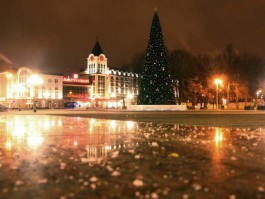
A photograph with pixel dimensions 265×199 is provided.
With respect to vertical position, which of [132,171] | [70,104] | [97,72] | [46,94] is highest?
[97,72]

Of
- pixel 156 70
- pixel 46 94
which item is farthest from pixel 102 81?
pixel 156 70

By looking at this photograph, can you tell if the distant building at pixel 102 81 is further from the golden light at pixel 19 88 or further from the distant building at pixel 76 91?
the golden light at pixel 19 88

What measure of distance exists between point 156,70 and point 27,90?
61.3m

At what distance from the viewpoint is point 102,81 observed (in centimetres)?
13000

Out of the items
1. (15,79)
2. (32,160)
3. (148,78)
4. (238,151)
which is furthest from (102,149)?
(15,79)

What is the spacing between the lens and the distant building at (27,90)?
103125mm

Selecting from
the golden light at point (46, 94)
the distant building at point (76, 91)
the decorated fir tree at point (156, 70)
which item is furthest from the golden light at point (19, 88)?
the decorated fir tree at point (156, 70)

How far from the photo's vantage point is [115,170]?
7.39 meters

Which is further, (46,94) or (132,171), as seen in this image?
(46,94)

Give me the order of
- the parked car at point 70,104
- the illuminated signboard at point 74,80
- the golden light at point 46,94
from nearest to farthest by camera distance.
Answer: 1. the parked car at point 70,104
2. the golden light at point 46,94
3. the illuminated signboard at point 74,80

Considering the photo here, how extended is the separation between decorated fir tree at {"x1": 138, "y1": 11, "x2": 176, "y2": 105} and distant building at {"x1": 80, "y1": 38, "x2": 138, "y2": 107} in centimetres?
6556

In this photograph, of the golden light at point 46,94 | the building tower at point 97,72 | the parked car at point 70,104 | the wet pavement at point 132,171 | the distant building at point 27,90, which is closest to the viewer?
the wet pavement at point 132,171

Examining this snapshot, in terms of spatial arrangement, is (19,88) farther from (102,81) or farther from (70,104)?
(102,81)

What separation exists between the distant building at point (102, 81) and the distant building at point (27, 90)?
55.4 ft
